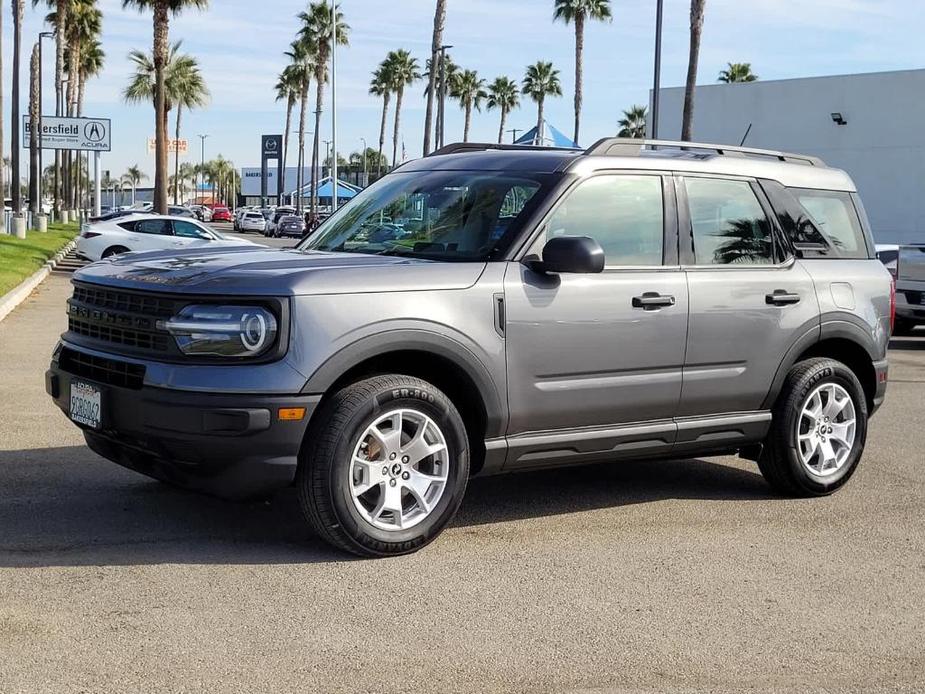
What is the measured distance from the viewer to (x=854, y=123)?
1684 inches

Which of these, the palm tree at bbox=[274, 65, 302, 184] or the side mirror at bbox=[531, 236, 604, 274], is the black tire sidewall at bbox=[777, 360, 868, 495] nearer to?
the side mirror at bbox=[531, 236, 604, 274]

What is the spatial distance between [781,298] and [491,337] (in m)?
1.94

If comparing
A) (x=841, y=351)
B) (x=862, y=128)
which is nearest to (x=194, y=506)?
(x=841, y=351)

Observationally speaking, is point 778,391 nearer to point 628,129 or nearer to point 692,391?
point 692,391

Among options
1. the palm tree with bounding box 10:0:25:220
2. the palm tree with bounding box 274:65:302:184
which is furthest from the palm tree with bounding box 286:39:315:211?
the palm tree with bounding box 10:0:25:220

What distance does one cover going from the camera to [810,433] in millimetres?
7145

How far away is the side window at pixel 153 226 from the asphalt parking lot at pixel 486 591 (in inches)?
898

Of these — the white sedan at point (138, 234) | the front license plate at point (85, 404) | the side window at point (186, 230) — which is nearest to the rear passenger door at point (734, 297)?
the front license plate at point (85, 404)

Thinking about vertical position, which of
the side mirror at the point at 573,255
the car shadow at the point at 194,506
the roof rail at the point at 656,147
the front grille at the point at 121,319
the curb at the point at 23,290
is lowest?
the curb at the point at 23,290

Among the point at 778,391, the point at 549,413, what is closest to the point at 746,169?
the point at 778,391

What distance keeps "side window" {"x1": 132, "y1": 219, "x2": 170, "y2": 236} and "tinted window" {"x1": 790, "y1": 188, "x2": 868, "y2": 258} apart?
24.1 metres

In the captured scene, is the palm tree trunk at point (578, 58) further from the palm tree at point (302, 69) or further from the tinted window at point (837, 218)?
the tinted window at point (837, 218)

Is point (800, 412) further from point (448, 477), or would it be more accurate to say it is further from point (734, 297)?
point (448, 477)

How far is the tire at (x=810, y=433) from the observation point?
23.0ft
